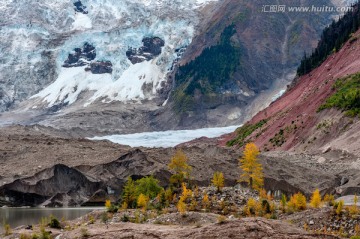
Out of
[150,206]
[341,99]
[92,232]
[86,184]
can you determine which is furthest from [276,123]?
[92,232]

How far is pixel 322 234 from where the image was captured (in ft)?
50.4

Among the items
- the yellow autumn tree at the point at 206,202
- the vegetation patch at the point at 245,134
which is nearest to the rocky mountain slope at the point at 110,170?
the vegetation patch at the point at 245,134

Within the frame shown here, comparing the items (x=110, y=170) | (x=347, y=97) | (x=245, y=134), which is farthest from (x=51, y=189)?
(x=245, y=134)

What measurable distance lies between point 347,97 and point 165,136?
100.0 metres

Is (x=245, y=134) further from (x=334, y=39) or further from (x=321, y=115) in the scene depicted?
(x=321, y=115)

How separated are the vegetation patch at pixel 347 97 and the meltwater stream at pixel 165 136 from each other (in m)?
76.0

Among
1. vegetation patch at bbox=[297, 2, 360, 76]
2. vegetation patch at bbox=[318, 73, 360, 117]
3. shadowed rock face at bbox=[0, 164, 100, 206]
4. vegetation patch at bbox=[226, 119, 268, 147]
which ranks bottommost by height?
shadowed rock face at bbox=[0, 164, 100, 206]

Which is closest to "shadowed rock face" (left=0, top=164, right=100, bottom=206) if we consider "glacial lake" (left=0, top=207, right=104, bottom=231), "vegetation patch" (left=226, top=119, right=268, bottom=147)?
"glacial lake" (left=0, top=207, right=104, bottom=231)

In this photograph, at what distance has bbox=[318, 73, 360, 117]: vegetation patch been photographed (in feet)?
231

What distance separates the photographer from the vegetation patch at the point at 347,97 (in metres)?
70.4

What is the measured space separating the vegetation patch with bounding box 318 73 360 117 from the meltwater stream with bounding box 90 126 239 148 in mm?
75992

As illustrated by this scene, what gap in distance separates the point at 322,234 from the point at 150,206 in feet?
39.9

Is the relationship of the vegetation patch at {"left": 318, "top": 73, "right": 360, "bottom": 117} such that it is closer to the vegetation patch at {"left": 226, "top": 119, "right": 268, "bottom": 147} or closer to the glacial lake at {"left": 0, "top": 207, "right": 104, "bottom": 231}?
the vegetation patch at {"left": 226, "top": 119, "right": 268, "bottom": 147}

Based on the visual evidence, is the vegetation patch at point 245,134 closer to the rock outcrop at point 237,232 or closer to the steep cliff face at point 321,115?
the steep cliff face at point 321,115
